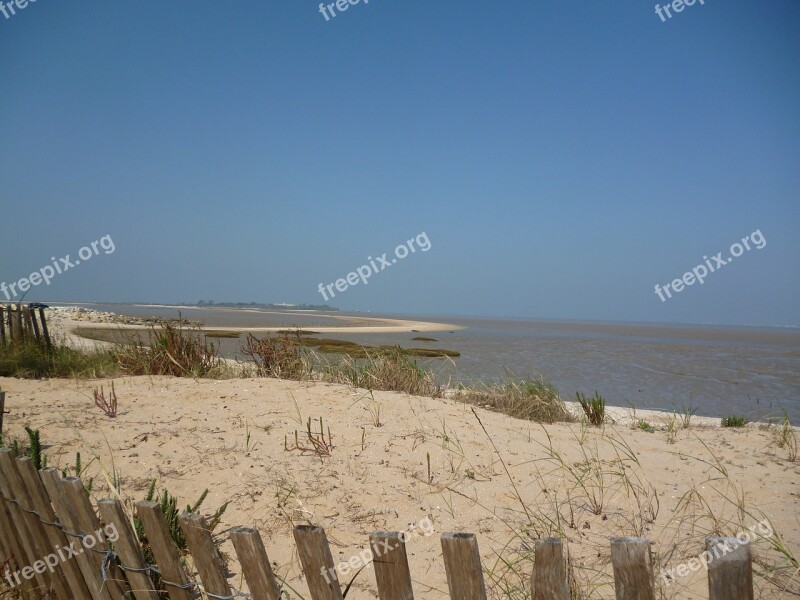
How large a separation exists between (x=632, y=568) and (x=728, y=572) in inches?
8.4

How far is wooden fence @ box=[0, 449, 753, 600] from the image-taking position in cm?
129

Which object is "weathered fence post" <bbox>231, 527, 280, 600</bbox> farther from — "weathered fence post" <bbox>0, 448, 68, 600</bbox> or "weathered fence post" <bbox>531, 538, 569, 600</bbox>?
"weathered fence post" <bbox>0, 448, 68, 600</bbox>

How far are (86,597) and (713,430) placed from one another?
619 centimetres

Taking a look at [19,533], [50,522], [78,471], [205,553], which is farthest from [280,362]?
[205,553]

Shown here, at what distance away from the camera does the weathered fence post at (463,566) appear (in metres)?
1.37

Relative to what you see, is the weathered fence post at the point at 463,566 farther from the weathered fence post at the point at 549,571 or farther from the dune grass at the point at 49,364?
the dune grass at the point at 49,364

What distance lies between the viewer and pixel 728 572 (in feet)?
3.87

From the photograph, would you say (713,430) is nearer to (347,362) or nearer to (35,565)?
(347,362)

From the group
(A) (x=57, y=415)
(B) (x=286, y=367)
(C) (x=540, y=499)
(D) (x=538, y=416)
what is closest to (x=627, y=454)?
(C) (x=540, y=499)

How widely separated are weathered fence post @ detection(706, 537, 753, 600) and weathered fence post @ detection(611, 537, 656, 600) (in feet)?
0.45

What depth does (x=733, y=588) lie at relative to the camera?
1.18m

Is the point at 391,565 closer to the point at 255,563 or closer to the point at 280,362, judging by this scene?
the point at 255,563

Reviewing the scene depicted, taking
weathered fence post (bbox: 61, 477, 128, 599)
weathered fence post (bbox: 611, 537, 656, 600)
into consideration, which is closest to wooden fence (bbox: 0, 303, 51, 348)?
weathered fence post (bbox: 61, 477, 128, 599)

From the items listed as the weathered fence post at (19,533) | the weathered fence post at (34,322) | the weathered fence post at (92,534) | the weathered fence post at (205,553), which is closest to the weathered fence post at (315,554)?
the weathered fence post at (205,553)
